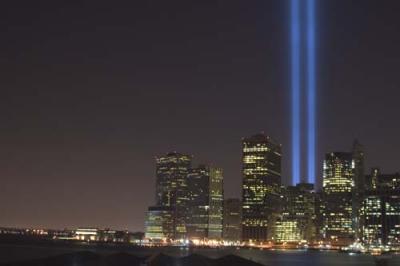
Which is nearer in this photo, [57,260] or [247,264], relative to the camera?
[247,264]

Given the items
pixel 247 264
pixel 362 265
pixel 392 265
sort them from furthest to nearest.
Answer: pixel 362 265
pixel 392 265
pixel 247 264

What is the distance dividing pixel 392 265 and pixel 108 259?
274 ft

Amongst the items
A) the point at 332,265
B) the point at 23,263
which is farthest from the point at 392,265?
the point at 23,263

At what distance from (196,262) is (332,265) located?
83590mm

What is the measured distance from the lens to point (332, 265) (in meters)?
150

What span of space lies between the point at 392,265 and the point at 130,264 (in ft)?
268

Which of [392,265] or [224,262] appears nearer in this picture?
[224,262]

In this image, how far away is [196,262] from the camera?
73188 millimetres

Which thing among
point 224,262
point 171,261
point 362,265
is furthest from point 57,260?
point 362,265

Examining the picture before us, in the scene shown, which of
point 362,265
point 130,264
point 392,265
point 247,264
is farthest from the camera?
point 362,265

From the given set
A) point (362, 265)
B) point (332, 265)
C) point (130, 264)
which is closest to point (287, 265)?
point (332, 265)

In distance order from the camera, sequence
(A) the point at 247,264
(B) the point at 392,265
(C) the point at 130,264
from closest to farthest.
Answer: (A) the point at 247,264 < (C) the point at 130,264 < (B) the point at 392,265

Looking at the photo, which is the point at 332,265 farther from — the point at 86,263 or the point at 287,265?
the point at 86,263

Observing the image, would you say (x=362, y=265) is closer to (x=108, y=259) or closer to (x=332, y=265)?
(x=332, y=265)
